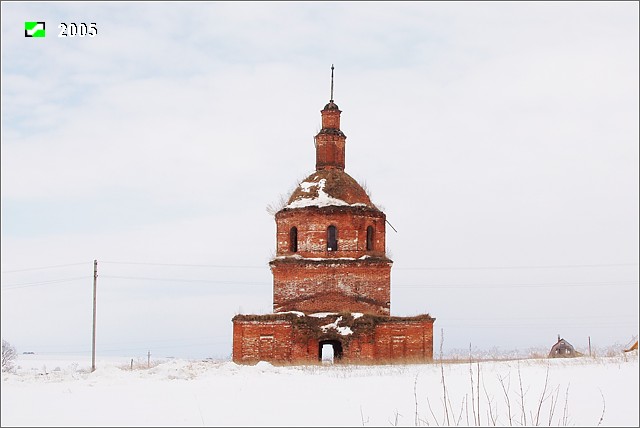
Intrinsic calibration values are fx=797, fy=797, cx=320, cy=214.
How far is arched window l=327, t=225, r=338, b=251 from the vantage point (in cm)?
2456

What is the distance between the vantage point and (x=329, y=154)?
25.9 m

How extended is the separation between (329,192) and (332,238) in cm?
146

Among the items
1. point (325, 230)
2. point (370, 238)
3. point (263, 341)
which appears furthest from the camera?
point (370, 238)

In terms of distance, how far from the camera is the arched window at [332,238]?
2456 centimetres

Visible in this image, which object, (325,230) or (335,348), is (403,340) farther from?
(325,230)

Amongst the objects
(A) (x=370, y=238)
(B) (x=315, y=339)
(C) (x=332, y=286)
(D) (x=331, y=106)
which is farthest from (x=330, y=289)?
(D) (x=331, y=106)

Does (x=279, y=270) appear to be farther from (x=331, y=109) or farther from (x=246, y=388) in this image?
(x=246, y=388)

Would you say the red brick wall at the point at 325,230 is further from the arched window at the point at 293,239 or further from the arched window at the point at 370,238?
the arched window at the point at 370,238

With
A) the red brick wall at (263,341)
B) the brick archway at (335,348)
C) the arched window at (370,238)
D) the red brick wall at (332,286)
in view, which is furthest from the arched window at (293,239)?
the brick archway at (335,348)

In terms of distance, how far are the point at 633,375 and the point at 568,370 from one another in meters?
1.71

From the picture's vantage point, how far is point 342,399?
11.3m

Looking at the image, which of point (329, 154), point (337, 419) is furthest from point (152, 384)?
point (329, 154)

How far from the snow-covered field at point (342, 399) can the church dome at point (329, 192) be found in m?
10.3

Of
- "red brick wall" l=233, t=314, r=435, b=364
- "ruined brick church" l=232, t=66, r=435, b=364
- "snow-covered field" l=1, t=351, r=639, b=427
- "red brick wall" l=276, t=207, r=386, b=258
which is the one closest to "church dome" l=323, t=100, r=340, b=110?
"ruined brick church" l=232, t=66, r=435, b=364
